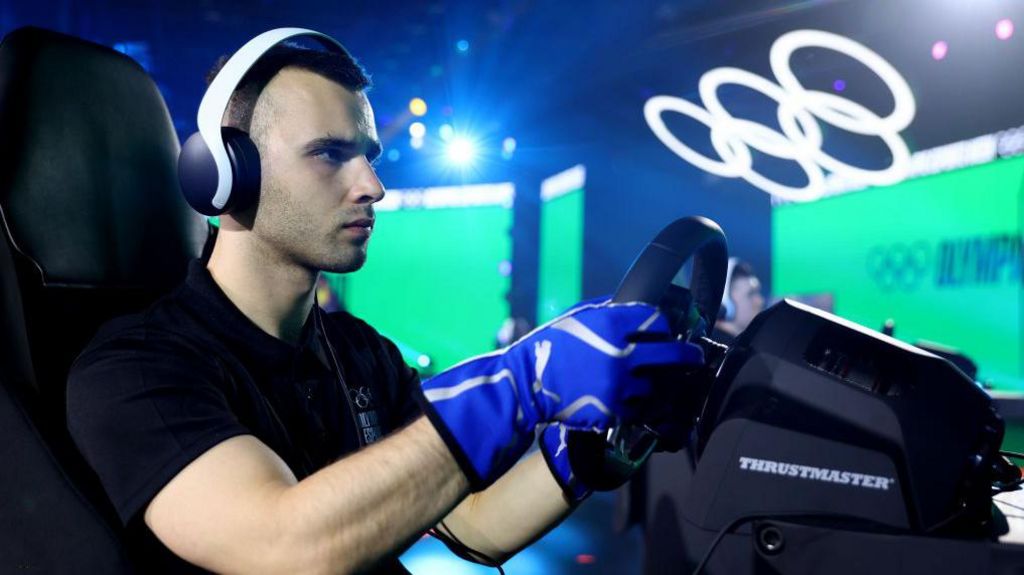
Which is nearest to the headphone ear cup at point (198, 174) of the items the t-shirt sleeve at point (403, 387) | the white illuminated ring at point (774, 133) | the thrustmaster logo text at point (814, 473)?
the t-shirt sleeve at point (403, 387)

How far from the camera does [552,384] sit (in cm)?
73

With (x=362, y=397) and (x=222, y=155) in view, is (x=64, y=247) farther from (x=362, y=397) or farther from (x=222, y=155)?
(x=362, y=397)

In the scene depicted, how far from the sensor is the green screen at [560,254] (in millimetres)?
9180

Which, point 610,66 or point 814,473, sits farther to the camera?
point 610,66

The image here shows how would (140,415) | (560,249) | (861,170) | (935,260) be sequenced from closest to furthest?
(140,415) < (935,260) < (861,170) < (560,249)

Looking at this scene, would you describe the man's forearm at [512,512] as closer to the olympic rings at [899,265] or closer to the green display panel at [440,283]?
the olympic rings at [899,265]

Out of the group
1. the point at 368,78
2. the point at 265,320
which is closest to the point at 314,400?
the point at 265,320

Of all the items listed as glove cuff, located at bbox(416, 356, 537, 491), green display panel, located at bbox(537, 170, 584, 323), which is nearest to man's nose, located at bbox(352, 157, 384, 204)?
glove cuff, located at bbox(416, 356, 537, 491)

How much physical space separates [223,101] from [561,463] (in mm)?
697

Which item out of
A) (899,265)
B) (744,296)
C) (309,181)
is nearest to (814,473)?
(309,181)

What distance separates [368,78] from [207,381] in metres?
0.64

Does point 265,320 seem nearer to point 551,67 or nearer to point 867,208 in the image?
point 867,208

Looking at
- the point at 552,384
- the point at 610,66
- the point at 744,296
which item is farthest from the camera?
the point at 610,66

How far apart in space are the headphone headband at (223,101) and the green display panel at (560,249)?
25.5 feet
